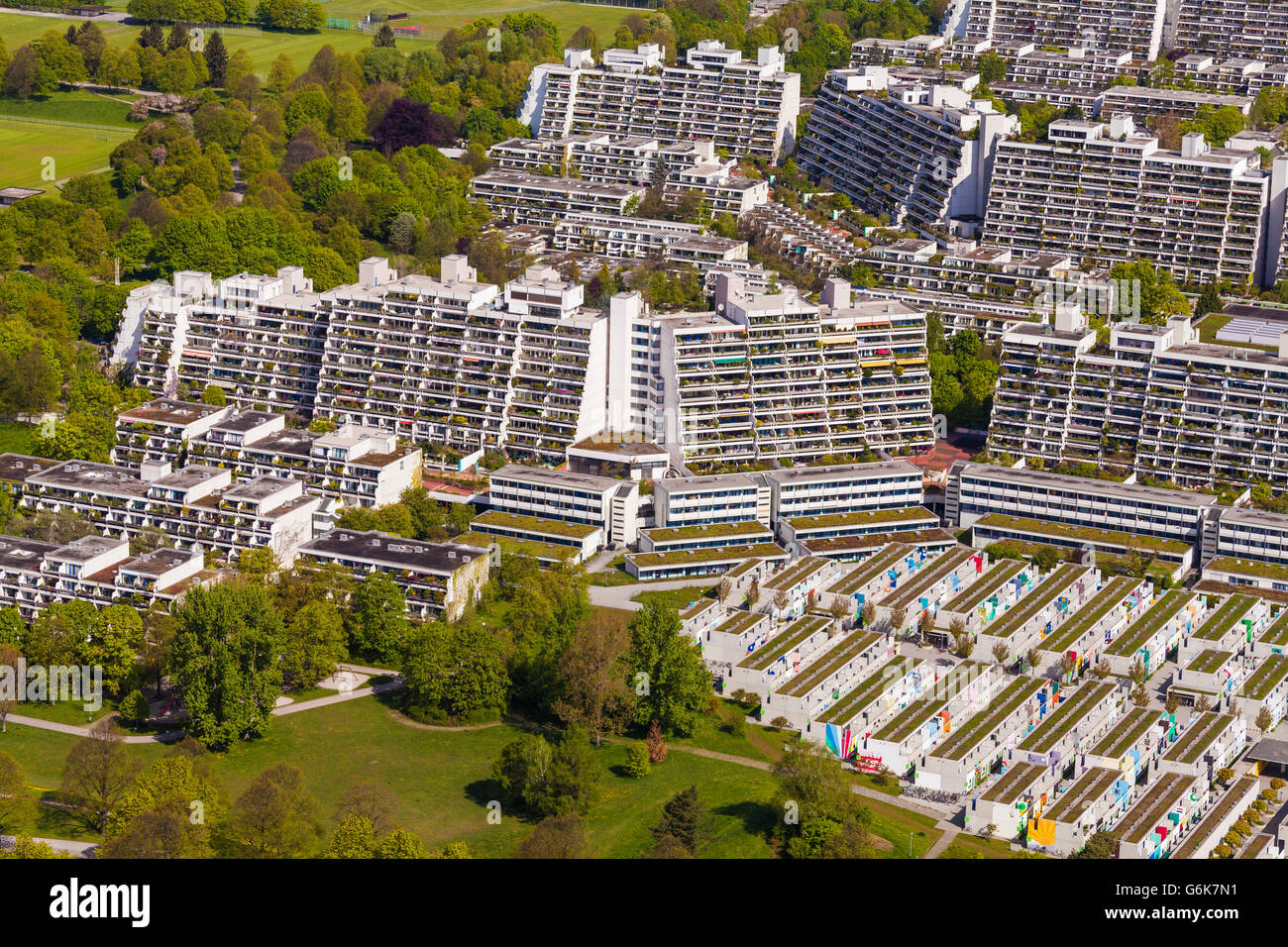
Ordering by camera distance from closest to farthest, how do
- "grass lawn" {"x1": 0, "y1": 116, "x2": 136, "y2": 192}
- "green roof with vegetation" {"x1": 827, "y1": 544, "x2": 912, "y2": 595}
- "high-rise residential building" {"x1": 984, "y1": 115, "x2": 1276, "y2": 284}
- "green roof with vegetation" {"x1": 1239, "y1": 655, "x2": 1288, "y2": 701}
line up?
"green roof with vegetation" {"x1": 1239, "y1": 655, "x2": 1288, "y2": 701} < "green roof with vegetation" {"x1": 827, "y1": 544, "x2": 912, "y2": 595} < "high-rise residential building" {"x1": 984, "y1": 115, "x2": 1276, "y2": 284} < "grass lawn" {"x1": 0, "y1": 116, "x2": 136, "y2": 192}

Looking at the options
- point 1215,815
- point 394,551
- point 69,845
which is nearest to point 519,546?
point 394,551

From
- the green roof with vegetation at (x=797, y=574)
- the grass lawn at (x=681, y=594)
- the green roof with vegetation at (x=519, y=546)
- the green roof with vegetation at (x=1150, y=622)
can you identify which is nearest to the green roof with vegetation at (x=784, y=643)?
the green roof with vegetation at (x=797, y=574)

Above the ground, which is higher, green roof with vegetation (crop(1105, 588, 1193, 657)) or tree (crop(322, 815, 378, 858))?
green roof with vegetation (crop(1105, 588, 1193, 657))

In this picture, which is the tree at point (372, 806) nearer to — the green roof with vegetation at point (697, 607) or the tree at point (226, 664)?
the tree at point (226, 664)

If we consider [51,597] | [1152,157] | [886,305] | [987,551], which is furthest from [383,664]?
[1152,157]

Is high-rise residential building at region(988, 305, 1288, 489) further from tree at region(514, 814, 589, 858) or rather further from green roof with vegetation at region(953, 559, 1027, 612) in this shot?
tree at region(514, 814, 589, 858)

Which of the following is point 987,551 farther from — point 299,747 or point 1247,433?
point 299,747

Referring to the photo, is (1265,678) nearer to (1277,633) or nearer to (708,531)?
(1277,633)

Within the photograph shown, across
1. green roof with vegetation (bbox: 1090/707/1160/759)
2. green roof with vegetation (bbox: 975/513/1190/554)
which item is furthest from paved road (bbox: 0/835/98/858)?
green roof with vegetation (bbox: 975/513/1190/554)
